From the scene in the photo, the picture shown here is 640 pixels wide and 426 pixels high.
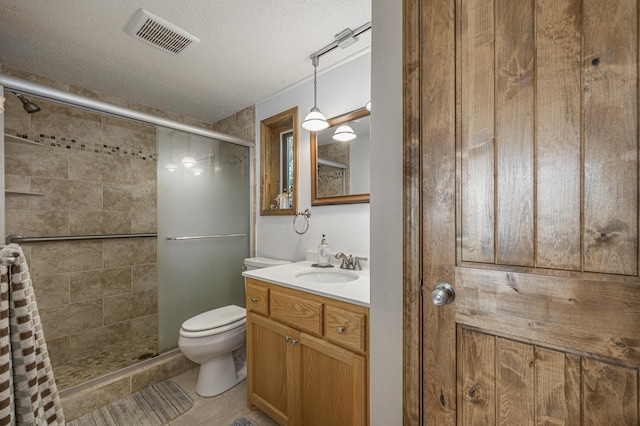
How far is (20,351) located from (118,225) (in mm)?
1597

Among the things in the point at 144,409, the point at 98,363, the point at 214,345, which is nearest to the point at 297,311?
the point at 214,345

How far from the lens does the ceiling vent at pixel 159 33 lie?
1.44 meters

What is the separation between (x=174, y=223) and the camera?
205 cm

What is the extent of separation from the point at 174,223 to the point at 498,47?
2.13m

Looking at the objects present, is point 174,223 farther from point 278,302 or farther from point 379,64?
point 379,64

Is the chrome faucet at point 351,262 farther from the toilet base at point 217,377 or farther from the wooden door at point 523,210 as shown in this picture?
the toilet base at point 217,377

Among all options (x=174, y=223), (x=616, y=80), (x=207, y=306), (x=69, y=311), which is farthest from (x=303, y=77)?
(x=69, y=311)

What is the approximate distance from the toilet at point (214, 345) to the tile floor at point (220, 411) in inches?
1.9

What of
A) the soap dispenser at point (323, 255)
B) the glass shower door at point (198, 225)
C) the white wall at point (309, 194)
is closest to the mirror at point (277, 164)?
the white wall at point (309, 194)

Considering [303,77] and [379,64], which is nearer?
[379,64]

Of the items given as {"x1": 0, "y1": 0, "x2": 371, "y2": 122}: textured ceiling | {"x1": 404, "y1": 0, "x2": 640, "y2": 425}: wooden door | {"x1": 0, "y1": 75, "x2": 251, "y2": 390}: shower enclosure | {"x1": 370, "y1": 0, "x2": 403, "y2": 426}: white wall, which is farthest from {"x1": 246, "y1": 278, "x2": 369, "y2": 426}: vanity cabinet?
{"x1": 0, "y1": 0, "x2": 371, "y2": 122}: textured ceiling

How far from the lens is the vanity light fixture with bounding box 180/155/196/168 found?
2.11 meters

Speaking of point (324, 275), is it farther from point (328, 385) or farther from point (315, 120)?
point (315, 120)

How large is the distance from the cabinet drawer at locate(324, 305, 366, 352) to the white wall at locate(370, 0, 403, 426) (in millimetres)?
103
